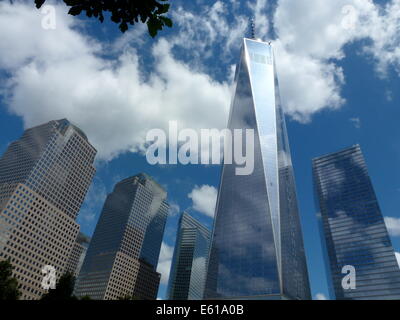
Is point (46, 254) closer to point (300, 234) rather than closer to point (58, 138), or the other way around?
point (58, 138)

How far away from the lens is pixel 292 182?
579ft

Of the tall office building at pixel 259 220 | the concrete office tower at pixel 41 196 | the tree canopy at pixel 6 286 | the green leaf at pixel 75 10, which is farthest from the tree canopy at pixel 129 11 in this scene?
the concrete office tower at pixel 41 196

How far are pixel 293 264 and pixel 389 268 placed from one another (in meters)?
69.6

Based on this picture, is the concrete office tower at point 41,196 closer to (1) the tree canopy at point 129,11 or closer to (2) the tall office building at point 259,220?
(2) the tall office building at point 259,220

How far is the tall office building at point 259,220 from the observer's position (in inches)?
5561

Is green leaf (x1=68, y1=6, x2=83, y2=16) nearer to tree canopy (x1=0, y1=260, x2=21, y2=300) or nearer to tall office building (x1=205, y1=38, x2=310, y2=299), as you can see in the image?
tree canopy (x1=0, y1=260, x2=21, y2=300)

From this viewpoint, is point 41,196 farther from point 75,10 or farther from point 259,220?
point 75,10

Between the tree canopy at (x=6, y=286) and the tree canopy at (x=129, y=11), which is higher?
the tree canopy at (x=6, y=286)

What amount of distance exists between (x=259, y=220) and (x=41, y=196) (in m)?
110

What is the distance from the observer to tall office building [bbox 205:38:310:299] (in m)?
141

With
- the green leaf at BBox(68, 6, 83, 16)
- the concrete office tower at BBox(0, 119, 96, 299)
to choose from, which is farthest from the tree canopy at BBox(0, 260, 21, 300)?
the concrete office tower at BBox(0, 119, 96, 299)

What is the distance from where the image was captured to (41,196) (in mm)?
159875

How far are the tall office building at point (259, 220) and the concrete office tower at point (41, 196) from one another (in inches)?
3149
